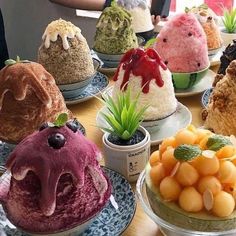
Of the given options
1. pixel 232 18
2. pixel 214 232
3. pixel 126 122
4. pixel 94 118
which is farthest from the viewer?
pixel 232 18

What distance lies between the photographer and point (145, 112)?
34.9 inches

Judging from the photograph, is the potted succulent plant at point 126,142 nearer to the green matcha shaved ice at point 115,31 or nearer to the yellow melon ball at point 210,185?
the yellow melon ball at point 210,185

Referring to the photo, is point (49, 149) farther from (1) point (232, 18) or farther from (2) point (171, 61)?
(1) point (232, 18)

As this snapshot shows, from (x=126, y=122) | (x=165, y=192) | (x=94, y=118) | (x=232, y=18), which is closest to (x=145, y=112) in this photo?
(x=126, y=122)

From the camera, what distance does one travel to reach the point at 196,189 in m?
0.60

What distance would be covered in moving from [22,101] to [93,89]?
1.09 ft

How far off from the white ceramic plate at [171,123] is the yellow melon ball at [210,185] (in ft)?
0.97

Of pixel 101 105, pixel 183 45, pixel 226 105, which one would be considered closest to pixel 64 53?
pixel 101 105

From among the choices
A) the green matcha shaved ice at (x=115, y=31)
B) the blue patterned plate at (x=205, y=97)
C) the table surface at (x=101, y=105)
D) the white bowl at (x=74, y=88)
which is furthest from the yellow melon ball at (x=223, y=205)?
the green matcha shaved ice at (x=115, y=31)

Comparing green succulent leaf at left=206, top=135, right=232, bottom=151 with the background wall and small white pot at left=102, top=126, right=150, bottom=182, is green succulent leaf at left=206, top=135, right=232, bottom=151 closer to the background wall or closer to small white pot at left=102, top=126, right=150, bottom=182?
small white pot at left=102, top=126, right=150, bottom=182

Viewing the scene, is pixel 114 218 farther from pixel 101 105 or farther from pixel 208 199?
pixel 101 105

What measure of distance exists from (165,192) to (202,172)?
57mm

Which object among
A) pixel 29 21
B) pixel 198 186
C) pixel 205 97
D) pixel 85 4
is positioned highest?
pixel 198 186

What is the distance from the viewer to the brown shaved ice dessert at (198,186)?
1.93 feet
